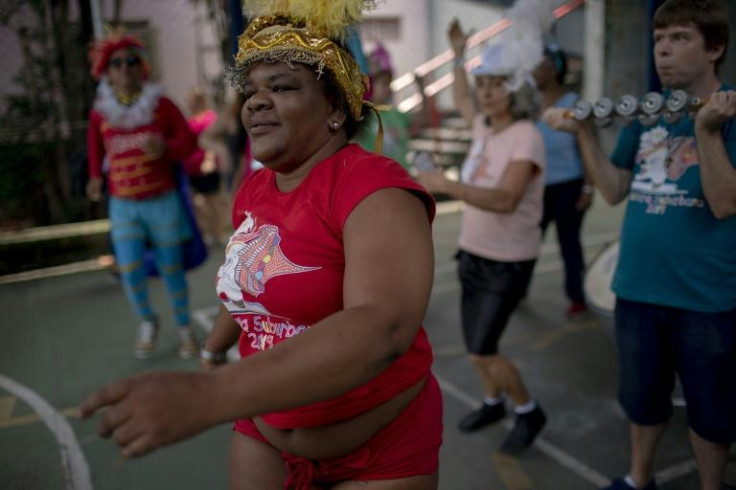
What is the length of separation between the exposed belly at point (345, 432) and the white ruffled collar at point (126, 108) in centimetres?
334

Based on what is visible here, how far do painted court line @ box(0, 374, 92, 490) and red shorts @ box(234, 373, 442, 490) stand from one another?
6.25 feet

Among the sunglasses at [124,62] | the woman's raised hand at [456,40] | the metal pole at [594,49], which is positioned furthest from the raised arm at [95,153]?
→ the metal pole at [594,49]

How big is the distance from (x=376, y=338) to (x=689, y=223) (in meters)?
1.63

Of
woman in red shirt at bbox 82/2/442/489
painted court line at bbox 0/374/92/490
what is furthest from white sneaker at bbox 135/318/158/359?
woman in red shirt at bbox 82/2/442/489

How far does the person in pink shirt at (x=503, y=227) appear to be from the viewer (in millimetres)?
2924

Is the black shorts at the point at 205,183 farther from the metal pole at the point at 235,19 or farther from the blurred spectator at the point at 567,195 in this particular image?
the blurred spectator at the point at 567,195

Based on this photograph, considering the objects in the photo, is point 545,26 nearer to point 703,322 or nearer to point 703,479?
point 703,322

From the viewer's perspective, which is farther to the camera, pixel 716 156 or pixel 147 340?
pixel 147 340

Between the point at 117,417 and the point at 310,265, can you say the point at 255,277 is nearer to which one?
the point at 310,265

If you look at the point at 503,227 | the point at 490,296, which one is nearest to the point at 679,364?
the point at 490,296

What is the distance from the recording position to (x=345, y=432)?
144 centimetres

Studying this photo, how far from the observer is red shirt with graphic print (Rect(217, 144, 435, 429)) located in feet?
4.42

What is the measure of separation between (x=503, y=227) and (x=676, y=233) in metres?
0.93

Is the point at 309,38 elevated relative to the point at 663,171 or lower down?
elevated
